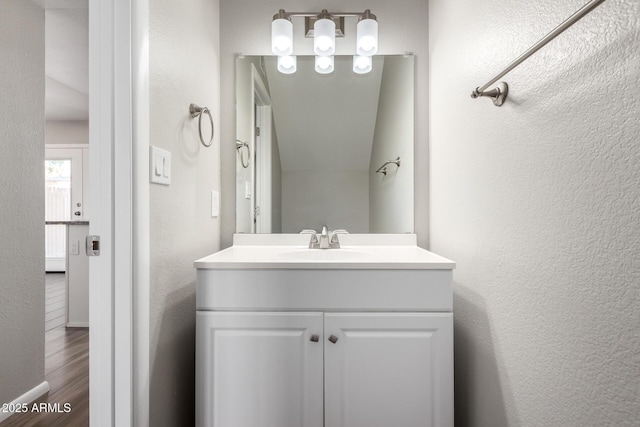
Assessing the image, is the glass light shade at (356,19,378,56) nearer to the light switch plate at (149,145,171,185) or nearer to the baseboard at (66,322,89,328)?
the light switch plate at (149,145,171,185)

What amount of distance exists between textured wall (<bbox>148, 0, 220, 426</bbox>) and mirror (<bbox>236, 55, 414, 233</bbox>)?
0.23m

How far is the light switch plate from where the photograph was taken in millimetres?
1021

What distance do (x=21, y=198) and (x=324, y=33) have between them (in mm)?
1695

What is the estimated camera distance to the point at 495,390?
1064 mm

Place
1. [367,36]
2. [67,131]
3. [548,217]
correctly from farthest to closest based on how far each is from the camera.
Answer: [67,131] < [367,36] < [548,217]

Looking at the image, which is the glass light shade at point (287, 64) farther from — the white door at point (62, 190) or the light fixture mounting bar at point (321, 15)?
the white door at point (62, 190)

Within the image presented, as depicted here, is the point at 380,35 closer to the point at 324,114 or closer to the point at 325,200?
the point at 324,114

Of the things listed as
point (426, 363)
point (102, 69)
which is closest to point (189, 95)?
point (102, 69)

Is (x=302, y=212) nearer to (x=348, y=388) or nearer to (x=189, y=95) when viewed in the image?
(x=189, y=95)

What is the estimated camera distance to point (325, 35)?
160cm

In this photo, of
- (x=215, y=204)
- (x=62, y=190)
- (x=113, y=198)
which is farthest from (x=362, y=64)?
(x=62, y=190)

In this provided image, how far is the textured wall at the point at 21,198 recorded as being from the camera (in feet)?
5.34

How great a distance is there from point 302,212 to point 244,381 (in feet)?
2.78

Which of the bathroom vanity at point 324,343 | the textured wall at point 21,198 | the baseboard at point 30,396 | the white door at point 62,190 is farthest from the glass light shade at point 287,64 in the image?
the white door at point 62,190
